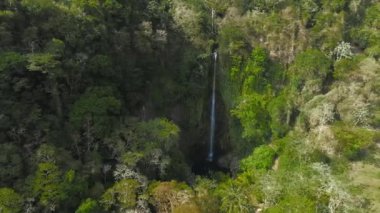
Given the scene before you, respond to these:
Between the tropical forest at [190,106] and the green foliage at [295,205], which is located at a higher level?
the tropical forest at [190,106]

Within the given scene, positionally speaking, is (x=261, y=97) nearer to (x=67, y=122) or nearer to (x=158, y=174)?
(x=158, y=174)

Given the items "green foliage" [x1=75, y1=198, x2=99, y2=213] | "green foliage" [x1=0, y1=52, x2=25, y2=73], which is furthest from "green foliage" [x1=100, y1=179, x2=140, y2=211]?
"green foliage" [x1=0, y1=52, x2=25, y2=73]

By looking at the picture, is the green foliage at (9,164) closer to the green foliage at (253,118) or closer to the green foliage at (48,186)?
the green foliage at (48,186)

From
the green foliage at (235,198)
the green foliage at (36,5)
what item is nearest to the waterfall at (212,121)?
the green foliage at (235,198)

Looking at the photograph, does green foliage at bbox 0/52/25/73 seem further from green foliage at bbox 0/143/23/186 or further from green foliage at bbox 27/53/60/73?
green foliage at bbox 0/143/23/186

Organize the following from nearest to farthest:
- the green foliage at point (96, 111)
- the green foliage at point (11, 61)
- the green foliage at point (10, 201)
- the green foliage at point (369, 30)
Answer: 1. the green foliage at point (10, 201)
2. the green foliage at point (11, 61)
3. the green foliage at point (96, 111)
4. the green foliage at point (369, 30)

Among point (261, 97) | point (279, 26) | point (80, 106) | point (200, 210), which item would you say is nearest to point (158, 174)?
point (200, 210)

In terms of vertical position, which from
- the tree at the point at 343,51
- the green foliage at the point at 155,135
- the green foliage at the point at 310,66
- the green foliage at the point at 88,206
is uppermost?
the tree at the point at 343,51
